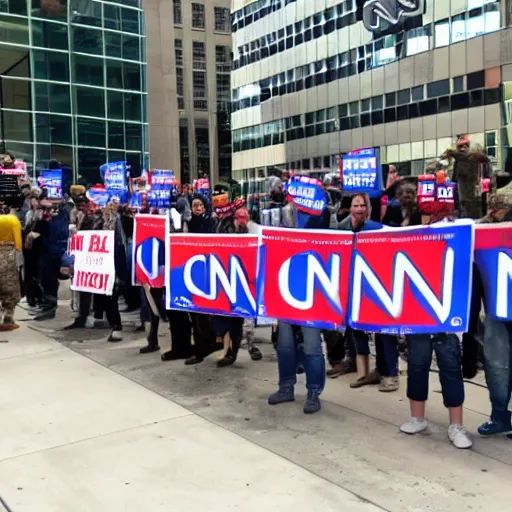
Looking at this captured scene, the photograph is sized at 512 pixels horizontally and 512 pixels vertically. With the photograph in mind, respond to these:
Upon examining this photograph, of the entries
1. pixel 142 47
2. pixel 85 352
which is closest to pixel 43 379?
pixel 85 352

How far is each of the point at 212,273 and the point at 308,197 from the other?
4.61ft

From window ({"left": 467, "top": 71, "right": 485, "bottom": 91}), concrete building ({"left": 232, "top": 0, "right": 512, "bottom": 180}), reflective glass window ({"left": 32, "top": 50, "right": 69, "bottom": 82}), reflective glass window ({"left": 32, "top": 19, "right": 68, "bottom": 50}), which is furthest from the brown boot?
window ({"left": 467, "top": 71, "right": 485, "bottom": 91})

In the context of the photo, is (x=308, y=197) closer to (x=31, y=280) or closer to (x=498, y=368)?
(x=498, y=368)

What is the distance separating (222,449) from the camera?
4.48m

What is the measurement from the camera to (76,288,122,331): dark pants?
827cm

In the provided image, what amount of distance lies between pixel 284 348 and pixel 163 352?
7.55 feet

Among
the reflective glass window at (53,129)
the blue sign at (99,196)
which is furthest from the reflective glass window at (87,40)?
the blue sign at (99,196)

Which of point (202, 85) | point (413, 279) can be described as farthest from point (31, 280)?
point (202, 85)

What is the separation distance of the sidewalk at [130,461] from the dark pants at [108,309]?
7.09 ft

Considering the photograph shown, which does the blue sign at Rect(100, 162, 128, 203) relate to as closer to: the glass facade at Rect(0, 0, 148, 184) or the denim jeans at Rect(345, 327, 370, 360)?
the denim jeans at Rect(345, 327, 370, 360)

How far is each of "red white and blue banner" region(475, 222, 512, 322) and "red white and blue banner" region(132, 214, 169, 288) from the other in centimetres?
343

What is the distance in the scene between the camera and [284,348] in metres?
5.41

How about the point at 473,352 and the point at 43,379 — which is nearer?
the point at 473,352

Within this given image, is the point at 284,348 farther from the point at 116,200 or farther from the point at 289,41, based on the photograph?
the point at 289,41
